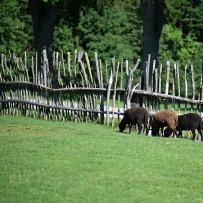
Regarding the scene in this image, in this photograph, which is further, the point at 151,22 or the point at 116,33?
the point at 116,33

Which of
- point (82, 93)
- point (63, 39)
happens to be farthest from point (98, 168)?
point (63, 39)

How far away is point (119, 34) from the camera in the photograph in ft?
157

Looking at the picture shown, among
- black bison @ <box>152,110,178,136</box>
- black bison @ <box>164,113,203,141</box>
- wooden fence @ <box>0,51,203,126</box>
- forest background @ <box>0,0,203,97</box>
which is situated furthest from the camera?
forest background @ <box>0,0,203,97</box>

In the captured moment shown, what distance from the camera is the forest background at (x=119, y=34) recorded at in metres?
45.0

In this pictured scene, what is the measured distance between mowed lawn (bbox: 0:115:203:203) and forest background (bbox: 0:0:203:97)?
1050 inches

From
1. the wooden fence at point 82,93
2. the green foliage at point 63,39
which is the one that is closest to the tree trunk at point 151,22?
the wooden fence at point 82,93

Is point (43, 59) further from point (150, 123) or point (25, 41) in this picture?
point (25, 41)

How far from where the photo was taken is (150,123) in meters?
17.6

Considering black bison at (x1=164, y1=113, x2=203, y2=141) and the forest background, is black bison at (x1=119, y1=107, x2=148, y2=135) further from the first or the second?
the forest background

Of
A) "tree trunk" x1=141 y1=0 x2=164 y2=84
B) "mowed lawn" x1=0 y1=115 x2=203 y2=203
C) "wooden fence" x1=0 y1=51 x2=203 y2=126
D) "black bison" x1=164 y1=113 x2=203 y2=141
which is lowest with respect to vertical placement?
"mowed lawn" x1=0 y1=115 x2=203 y2=203

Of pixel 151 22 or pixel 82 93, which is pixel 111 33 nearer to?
pixel 151 22

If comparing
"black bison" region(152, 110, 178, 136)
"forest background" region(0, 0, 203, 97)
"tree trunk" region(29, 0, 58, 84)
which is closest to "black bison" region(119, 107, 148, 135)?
A: "black bison" region(152, 110, 178, 136)

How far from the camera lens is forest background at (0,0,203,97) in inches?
1770

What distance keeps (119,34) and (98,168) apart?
3742cm
